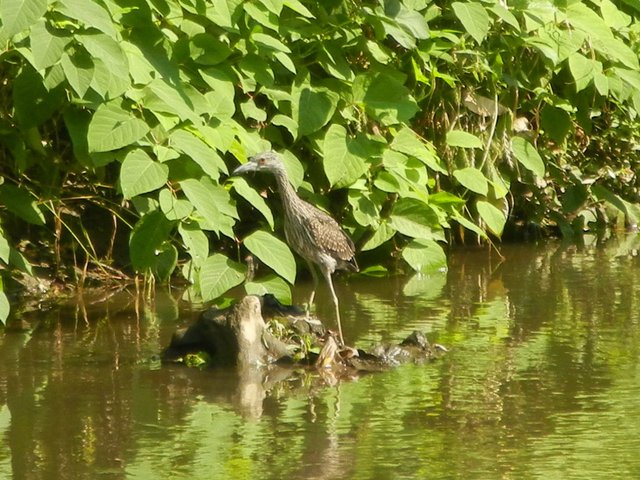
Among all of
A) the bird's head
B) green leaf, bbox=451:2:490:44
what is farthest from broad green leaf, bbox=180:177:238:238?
green leaf, bbox=451:2:490:44

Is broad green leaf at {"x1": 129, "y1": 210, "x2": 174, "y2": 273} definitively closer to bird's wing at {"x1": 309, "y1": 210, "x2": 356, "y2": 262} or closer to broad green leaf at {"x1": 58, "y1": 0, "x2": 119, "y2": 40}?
bird's wing at {"x1": 309, "y1": 210, "x2": 356, "y2": 262}

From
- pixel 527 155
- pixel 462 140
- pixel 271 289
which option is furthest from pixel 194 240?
pixel 527 155

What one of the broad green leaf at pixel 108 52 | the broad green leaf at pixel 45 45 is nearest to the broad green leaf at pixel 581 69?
the broad green leaf at pixel 108 52

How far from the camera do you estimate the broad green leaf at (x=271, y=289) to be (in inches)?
289

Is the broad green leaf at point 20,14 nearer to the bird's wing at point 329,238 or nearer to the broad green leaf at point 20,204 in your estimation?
the broad green leaf at point 20,204

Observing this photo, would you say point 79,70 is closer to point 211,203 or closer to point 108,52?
point 108,52

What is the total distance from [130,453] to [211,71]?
2.73 meters

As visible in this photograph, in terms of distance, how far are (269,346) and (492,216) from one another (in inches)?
115

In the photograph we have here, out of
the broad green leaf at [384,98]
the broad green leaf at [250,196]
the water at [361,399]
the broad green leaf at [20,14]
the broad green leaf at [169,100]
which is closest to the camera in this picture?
the water at [361,399]

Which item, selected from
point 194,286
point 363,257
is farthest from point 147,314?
point 363,257

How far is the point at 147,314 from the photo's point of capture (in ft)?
26.0

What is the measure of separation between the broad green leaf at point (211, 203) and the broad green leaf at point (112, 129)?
14.2 inches

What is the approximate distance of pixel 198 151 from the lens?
666cm

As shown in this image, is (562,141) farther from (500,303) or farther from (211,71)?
(211,71)
